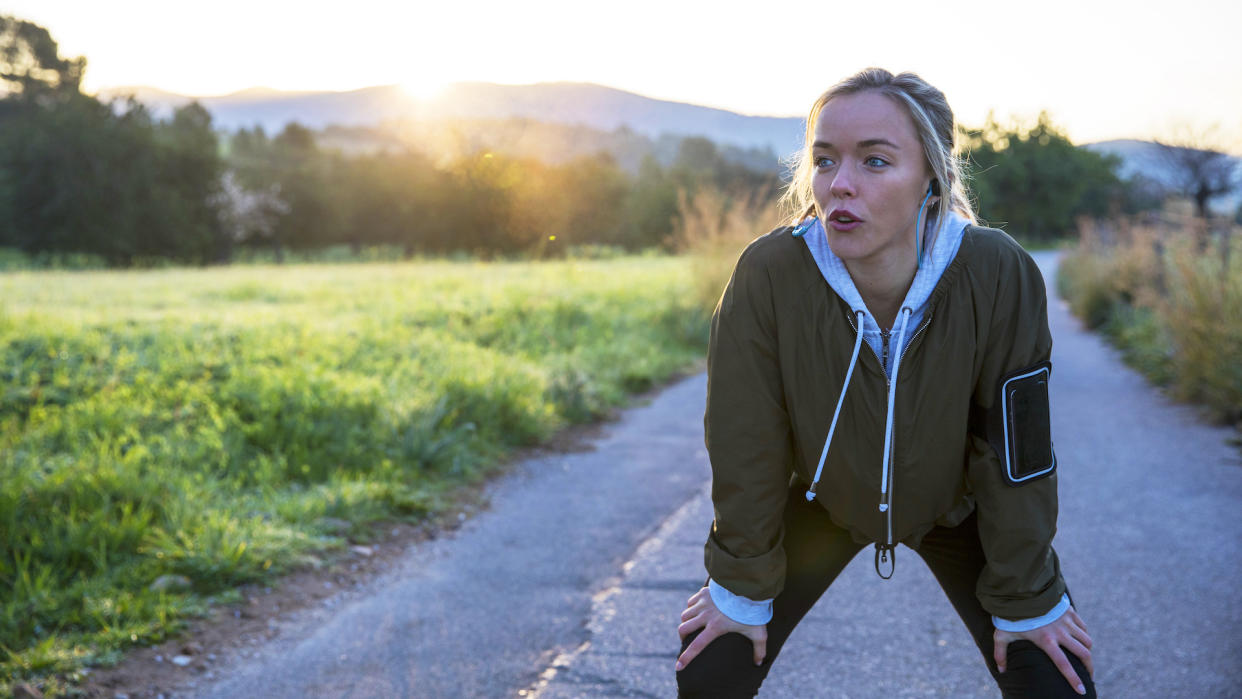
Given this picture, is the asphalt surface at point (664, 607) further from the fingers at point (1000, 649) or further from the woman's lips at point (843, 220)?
the woman's lips at point (843, 220)

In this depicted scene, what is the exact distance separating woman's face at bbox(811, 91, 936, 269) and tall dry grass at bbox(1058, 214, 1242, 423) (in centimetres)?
601

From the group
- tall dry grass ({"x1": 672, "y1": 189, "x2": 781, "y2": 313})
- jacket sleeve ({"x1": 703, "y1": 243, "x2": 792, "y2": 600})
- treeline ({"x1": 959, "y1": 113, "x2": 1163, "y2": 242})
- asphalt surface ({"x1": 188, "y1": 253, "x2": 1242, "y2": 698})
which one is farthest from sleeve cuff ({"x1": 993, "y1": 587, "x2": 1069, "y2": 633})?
treeline ({"x1": 959, "y1": 113, "x2": 1163, "y2": 242})

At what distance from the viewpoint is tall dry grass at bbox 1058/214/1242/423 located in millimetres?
6746

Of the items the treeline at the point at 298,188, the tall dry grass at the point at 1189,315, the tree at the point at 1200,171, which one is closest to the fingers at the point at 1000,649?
the tall dry grass at the point at 1189,315

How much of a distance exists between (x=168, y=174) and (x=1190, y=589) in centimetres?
4484

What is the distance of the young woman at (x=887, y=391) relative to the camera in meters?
1.79

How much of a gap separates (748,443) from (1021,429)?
0.53m

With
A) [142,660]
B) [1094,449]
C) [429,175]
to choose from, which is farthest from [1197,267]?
[429,175]

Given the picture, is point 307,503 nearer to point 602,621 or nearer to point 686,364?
point 602,621

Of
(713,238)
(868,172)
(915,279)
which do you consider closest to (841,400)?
(915,279)

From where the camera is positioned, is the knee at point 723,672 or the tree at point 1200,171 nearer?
the knee at point 723,672

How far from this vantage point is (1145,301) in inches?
388

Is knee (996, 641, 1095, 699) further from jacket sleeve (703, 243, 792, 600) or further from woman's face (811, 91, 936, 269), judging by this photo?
woman's face (811, 91, 936, 269)

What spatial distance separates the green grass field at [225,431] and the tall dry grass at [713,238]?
6.43 ft
